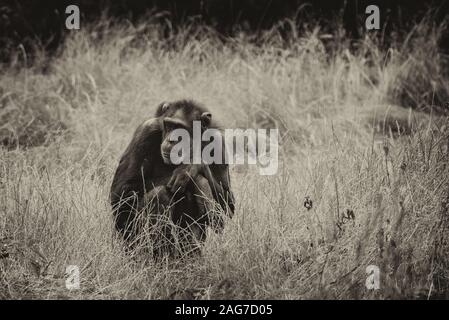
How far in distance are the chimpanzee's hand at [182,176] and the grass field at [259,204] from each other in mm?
413

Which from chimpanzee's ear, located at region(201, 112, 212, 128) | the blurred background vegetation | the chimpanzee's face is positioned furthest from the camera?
the blurred background vegetation

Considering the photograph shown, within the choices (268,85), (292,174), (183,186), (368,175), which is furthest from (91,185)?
(268,85)

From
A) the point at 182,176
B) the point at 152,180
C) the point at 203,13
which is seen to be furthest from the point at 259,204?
the point at 203,13

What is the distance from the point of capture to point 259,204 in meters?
4.64

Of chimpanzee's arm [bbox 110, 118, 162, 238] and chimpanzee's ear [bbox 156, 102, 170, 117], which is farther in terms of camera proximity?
chimpanzee's ear [bbox 156, 102, 170, 117]

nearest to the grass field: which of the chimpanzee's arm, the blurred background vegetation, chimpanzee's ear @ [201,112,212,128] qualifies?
the chimpanzee's arm

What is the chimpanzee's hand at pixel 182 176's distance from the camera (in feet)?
14.1

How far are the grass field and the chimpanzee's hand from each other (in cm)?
41

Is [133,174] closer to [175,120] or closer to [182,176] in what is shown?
[182,176]

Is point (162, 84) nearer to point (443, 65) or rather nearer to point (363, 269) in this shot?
point (443, 65)

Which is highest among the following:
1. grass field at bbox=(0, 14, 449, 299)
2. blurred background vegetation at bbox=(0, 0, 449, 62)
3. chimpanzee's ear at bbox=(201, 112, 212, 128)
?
blurred background vegetation at bbox=(0, 0, 449, 62)

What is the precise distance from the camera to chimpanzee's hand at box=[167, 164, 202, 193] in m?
4.29

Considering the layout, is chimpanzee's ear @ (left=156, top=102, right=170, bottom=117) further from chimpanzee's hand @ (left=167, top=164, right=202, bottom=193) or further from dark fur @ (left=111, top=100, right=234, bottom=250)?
chimpanzee's hand @ (left=167, top=164, right=202, bottom=193)

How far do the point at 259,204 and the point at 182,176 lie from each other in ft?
2.19
